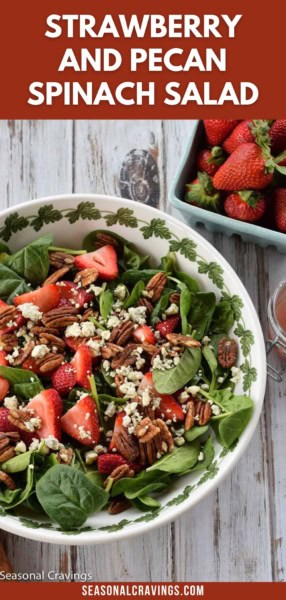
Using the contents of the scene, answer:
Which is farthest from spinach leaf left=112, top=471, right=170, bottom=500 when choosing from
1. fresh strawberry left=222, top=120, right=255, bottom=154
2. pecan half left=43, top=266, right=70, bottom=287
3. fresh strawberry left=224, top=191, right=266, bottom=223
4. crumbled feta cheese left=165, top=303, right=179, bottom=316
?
fresh strawberry left=222, top=120, right=255, bottom=154

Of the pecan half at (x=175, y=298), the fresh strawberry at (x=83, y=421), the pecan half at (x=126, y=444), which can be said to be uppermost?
the pecan half at (x=175, y=298)

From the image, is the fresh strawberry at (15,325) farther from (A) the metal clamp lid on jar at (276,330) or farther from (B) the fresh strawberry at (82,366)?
(A) the metal clamp lid on jar at (276,330)

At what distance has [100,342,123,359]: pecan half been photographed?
1564 millimetres

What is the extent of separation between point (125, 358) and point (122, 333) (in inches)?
2.0

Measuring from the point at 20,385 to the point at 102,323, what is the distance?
205mm

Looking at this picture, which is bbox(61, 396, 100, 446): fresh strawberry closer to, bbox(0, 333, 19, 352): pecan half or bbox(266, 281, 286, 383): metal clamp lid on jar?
bbox(0, 333, 19, 352): pecan half

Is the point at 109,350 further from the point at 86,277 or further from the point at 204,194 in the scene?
the point at 204,194

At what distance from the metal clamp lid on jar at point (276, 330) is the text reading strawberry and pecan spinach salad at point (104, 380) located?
0.49ft

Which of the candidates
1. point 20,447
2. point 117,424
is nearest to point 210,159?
point 117,424

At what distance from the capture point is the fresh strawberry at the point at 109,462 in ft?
4.90

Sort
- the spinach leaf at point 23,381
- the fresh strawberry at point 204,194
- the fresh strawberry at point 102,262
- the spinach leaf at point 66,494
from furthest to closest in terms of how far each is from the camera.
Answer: the fresh strawberry at point 204,194 < the fresh strawberry at point 102,262 < the spinach leaf at point 23,381 < the spinach leaf at point 66,494

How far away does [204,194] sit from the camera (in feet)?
5.71

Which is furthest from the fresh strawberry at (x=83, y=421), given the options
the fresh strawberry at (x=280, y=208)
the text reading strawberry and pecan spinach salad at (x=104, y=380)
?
the fresh strawberry at (x=280, y=208)

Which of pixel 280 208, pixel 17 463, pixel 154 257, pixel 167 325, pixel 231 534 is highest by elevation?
pixel 280 208
